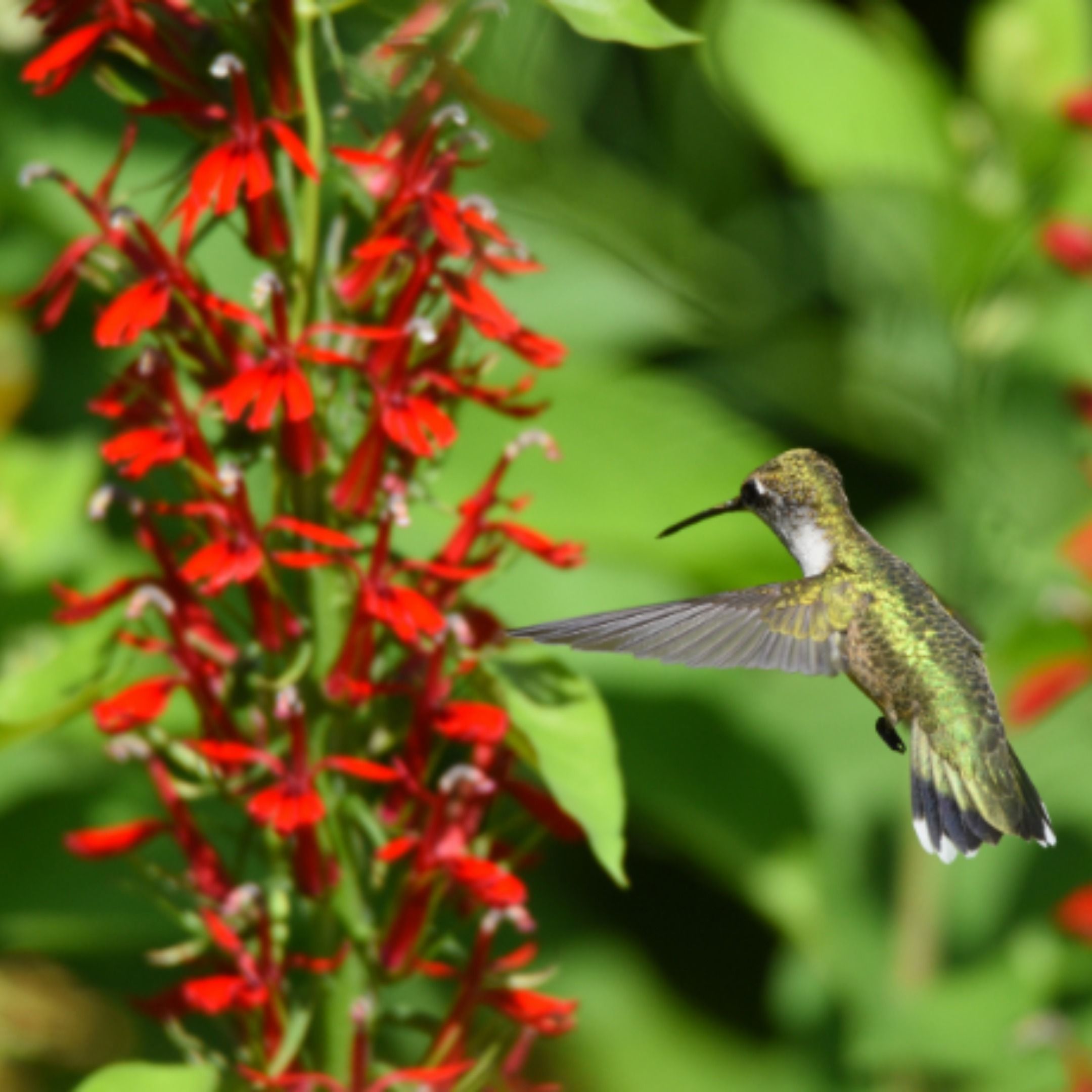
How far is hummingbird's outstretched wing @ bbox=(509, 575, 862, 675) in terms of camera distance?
901mm

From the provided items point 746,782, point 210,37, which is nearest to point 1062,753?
point 746,782

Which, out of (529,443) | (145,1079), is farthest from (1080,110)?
(145,1079)

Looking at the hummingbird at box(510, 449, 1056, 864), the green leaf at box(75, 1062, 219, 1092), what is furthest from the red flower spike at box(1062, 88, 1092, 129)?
the green leaf at box(75, 1062, 219, 1092)

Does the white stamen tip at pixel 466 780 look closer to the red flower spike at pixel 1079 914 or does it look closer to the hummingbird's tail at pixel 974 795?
the hummingbird's tail at pixel 974 795

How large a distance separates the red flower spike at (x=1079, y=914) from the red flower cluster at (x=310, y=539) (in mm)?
602

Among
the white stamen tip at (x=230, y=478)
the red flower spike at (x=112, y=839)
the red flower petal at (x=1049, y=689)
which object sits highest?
the white stamen tip at (x=230, y=478)

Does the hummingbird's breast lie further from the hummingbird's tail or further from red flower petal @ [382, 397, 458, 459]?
red flower petal @ [382, 397, 458, 459]

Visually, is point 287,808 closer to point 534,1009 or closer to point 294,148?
point 534,1009

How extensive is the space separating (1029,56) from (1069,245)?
357mm

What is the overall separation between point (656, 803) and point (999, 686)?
41cm

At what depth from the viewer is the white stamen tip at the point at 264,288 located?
0.89 m

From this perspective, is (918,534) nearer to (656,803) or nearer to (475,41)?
(656,803)

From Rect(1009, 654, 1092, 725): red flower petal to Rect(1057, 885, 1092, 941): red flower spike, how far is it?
17 cm

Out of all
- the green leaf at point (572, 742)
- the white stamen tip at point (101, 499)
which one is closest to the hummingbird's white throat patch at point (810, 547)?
the green leaf at point (572, 742)
